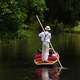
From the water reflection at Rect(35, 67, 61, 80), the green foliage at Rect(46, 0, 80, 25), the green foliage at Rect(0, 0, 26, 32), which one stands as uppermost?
the green foliage at Rect(0, 0, 26, 32)

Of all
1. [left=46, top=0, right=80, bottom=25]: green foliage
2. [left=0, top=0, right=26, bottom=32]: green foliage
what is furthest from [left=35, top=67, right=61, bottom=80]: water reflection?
[left=46, top=0, right=80, bottom=25]: green foliage

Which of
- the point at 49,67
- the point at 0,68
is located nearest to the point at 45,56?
the point at 49,67

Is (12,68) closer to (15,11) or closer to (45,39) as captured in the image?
(45,39)

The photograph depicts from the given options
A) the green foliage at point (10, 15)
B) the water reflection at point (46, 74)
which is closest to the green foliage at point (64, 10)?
the green foliage at point (10, 15)

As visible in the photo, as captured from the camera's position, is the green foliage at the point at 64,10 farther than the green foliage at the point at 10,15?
Yes

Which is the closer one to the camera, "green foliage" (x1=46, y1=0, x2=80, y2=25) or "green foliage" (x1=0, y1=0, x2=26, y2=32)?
"green foliage" (x1=0, y1=0, x2=26, y2=32)

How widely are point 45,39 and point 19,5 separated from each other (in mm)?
5150

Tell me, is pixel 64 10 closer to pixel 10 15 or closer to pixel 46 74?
pixel 10 15

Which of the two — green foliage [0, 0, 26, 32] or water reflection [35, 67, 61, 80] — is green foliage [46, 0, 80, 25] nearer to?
green foliage [0, 0, 26, 32]

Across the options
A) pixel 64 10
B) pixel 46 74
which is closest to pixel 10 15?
pixel 46 74

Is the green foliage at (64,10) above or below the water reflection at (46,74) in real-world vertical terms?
below

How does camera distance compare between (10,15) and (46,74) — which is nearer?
(46,74)

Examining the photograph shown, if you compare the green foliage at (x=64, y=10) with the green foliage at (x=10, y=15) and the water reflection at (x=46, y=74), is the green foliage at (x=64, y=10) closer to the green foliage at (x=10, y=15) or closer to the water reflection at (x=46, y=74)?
the green foliage at (x=10, y=15)

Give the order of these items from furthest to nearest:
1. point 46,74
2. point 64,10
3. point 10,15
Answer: point 64,10 < point 10,15 < point 46,74
